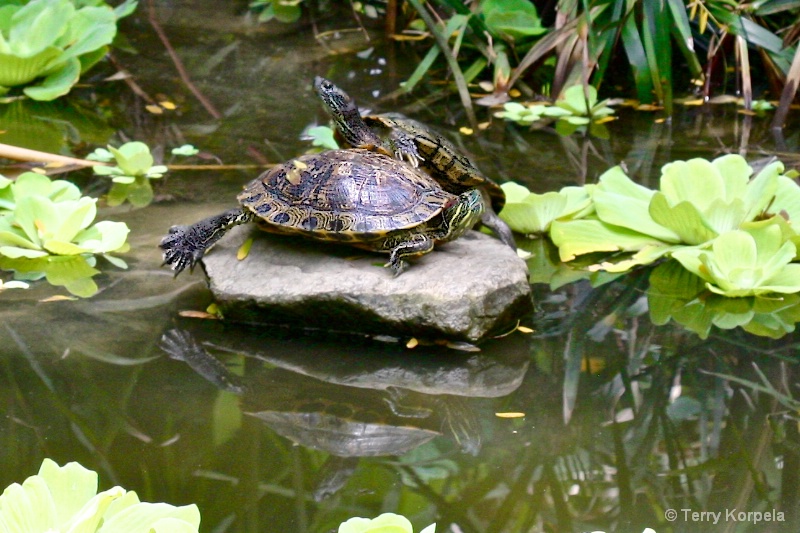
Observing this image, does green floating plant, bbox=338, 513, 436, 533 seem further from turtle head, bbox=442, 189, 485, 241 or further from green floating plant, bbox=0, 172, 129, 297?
green floating plant, bbox=0, 172, 129, 297

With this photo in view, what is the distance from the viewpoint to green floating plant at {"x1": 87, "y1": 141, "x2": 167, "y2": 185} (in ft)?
10.6

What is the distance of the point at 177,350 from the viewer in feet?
7.23

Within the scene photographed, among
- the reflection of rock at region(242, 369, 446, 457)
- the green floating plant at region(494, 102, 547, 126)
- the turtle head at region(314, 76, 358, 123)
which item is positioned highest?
the turtle head at region(314, 76, 358, 123)

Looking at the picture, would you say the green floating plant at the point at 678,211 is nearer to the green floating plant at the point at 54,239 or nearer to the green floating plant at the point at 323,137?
the green floating plant at the point at 323,137

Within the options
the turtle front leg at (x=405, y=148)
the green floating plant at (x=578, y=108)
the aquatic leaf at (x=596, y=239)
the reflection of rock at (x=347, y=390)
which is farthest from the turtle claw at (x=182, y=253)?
the green floating plant at (x=578, y=108)

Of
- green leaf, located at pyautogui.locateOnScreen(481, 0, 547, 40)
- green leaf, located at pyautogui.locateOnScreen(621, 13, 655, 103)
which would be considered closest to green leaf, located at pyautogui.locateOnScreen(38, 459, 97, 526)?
green leaf, located at pyautogui.locateOnScreen(621, 13, 655, 103)

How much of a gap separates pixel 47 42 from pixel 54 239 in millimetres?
1691

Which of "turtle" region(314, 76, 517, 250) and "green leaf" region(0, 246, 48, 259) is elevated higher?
"turtle" region(314, 76, 517, 250)

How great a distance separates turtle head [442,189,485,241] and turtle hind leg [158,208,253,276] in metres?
0.57

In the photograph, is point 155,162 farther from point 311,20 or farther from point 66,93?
point 311,20

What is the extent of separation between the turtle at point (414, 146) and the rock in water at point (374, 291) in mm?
325

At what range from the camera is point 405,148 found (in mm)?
2676

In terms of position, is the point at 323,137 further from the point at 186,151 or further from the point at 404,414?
the point at 404,414

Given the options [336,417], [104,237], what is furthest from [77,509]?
[104,237]
